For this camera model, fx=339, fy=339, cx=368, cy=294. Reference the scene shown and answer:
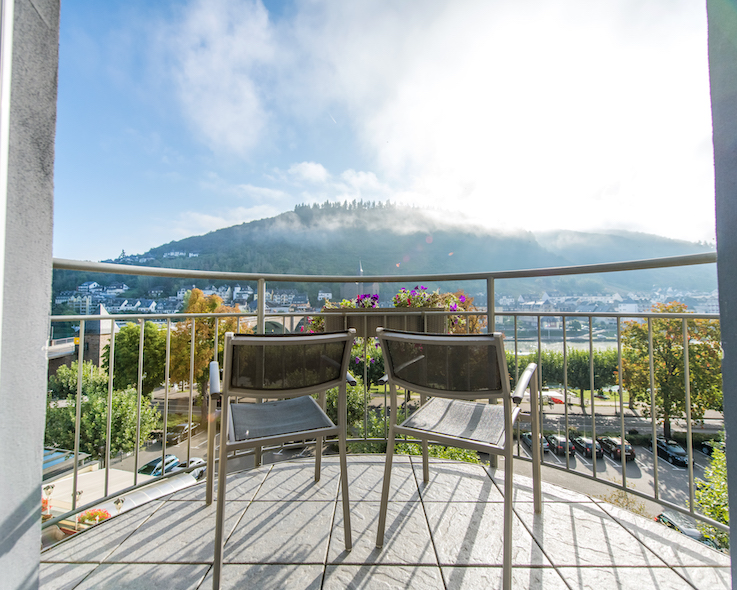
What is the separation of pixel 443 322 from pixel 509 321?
0.46 m

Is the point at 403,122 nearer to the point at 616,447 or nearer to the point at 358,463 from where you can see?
the point at 616,447

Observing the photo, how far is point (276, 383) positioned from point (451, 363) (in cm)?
76

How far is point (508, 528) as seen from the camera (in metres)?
1.31

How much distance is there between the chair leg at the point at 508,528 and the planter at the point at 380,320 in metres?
1.26

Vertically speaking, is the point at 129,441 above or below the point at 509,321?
below

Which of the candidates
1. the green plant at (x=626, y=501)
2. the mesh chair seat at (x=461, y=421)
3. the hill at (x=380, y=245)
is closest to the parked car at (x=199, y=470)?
the mesh chair seat at (x=461, y=421)

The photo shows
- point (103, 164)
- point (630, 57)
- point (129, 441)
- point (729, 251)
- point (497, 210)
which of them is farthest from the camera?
point (497, 210)

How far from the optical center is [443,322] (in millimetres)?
2578

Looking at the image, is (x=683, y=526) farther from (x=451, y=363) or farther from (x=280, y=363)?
(x=280, y=363)

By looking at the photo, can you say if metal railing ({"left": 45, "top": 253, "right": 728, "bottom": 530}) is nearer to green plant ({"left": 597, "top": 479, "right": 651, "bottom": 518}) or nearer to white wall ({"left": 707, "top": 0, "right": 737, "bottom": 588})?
green plant ({"left": 597, "top": 479, "right": 651, "bottom": 518})

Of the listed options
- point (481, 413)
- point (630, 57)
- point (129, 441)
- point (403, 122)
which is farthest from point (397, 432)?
point (403, 122)

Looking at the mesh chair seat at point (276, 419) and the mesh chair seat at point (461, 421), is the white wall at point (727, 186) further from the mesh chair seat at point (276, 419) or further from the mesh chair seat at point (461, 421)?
the mesh chair seat at point (276, 419)

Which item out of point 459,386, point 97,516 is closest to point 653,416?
point 459,386

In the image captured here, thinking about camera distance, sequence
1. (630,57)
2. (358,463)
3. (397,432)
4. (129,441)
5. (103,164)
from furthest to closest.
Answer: (103,164), (630,57), (129,441), (358,463), (397,432)
